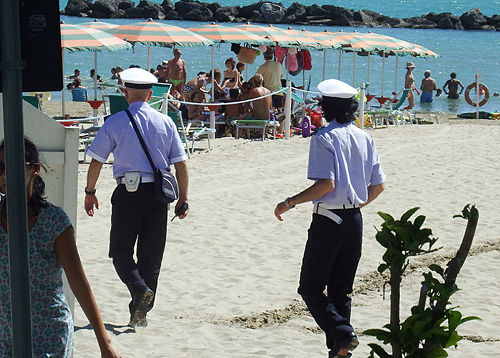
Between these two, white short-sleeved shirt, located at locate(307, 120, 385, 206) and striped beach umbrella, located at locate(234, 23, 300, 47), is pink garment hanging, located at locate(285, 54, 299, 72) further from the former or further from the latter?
white short-sleeved shirt, located at locate(307, 120, 385, 206)

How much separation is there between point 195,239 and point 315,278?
12.1 feet

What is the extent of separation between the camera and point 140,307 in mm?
5645

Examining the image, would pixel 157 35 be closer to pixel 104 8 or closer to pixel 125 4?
pixel 104 8

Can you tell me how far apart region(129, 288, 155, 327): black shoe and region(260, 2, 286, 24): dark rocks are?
82.0 m

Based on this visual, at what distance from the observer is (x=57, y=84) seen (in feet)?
8.34

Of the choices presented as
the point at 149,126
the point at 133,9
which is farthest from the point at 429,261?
the point at 133,9

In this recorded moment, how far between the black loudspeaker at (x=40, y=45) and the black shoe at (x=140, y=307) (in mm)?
3200

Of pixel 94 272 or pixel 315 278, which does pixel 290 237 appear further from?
pixel 315 278

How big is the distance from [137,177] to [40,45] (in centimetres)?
301

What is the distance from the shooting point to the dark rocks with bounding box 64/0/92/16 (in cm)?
8525

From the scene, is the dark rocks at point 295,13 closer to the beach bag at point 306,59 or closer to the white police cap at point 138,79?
the beach bag at point 306,59

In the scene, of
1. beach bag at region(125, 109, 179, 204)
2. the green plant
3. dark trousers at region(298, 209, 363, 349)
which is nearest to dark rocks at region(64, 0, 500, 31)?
beach bag at region(125, 109, 179, 204)

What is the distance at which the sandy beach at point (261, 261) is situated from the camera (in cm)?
571

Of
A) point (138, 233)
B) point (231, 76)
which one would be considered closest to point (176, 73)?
point (231, 76)
